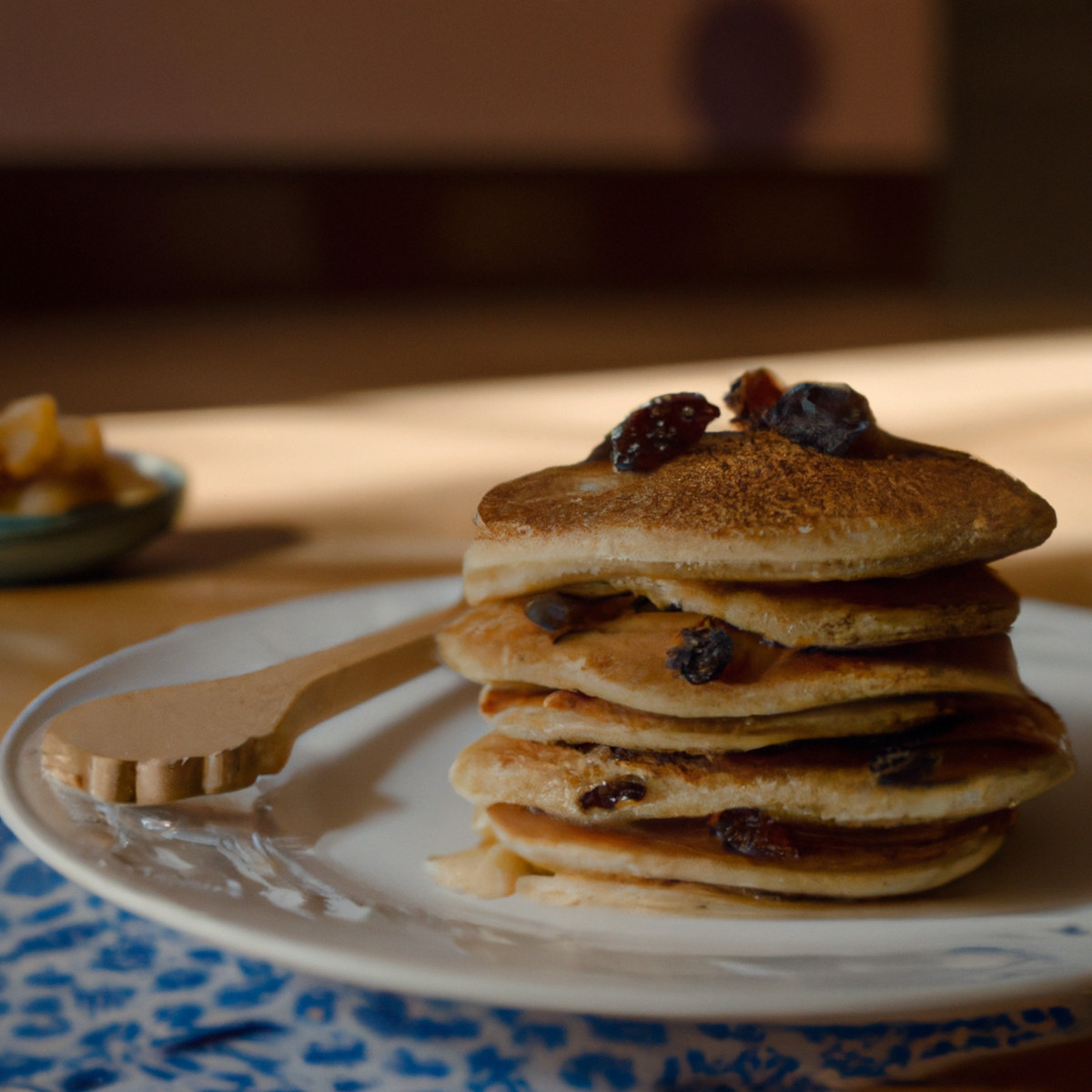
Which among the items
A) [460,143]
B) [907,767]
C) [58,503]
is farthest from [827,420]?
[460,143]

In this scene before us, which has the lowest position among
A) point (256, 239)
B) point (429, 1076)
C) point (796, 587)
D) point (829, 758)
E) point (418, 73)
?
point (429, 1076)

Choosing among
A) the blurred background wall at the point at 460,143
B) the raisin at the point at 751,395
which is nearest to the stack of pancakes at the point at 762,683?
the raisin at the point at 751,395

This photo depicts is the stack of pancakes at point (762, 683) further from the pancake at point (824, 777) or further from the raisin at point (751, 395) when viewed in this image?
the raisin at point (751, 395)

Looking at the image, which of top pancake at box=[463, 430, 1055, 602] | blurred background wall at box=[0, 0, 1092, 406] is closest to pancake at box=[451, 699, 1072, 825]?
top pancake at box=[463, 430, 1055, 602]

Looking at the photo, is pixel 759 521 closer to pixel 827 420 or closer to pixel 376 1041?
pixel 827 420

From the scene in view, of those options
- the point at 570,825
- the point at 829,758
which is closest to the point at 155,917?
the point at 570,825

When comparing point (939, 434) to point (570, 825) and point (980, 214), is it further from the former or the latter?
point (980, 214)

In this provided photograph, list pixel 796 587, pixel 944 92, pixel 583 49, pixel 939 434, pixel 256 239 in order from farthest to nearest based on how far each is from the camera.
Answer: pixel 944 92, pixel 583 49, pixel 256 239, pixel 939 434, pixel 796 587
